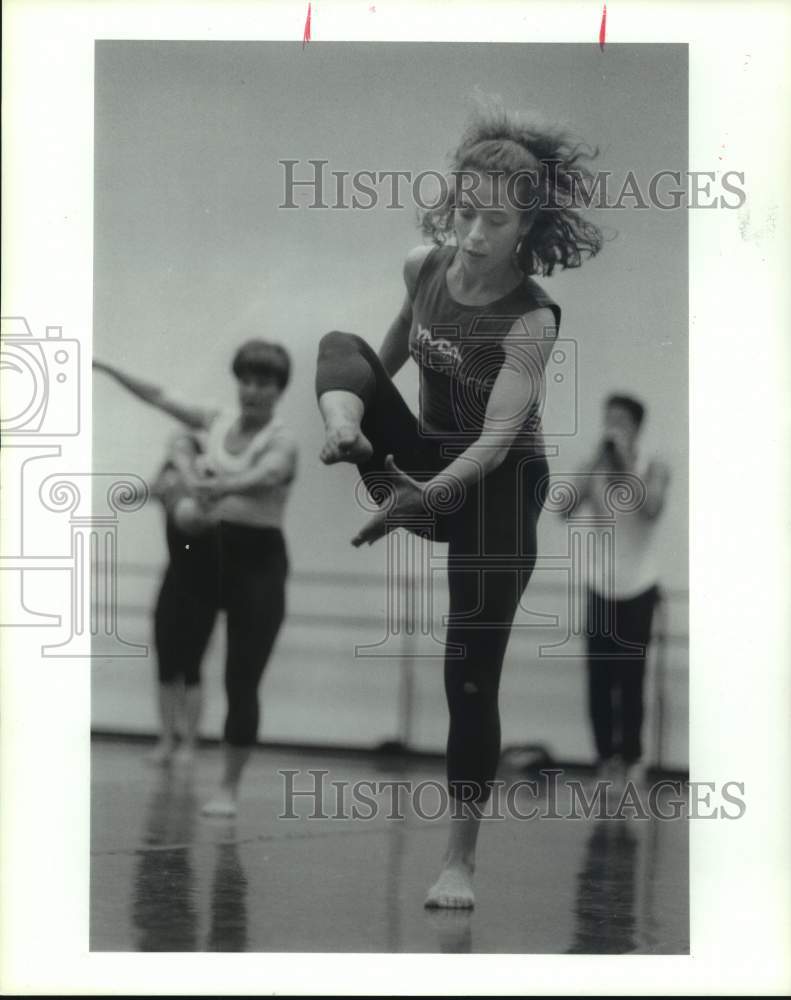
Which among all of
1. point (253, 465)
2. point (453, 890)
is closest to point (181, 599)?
point (253, 465)

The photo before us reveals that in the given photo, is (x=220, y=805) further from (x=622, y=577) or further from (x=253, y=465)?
(x=622, y=577)

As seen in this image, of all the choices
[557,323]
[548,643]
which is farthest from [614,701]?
[557,323]

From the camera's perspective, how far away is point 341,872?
37.4 ft

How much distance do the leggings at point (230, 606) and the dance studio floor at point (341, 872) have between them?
17 cm

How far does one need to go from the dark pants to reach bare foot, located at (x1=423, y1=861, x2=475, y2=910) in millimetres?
501

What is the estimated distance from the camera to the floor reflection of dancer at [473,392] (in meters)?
11.4

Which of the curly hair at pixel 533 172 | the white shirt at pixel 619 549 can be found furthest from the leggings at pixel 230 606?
the curly hair at pixel 533 172

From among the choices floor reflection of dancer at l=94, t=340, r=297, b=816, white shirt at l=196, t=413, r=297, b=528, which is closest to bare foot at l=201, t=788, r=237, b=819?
floor reflection of dancer at l=94, t=340, r=297, b=816

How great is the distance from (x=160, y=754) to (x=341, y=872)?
0.56m

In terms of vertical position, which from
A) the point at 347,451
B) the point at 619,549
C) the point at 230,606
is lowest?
the point at 230,606

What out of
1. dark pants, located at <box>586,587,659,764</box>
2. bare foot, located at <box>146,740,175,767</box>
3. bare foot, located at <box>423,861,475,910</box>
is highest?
dark pants, located at <box>586,587,659,764</box>

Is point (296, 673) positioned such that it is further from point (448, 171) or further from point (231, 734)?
point (448, 171)

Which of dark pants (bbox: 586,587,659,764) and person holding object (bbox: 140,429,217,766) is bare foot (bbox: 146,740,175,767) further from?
dark pants (bbox: 586,587,659,764)

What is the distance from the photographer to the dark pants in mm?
11422
